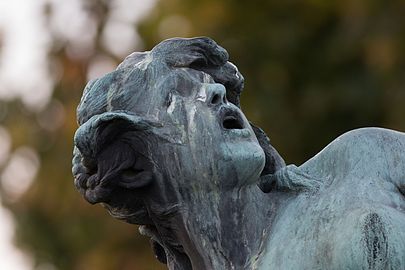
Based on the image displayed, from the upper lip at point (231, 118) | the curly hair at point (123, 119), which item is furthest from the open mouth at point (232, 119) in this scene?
the curly hair at point (123, 119)

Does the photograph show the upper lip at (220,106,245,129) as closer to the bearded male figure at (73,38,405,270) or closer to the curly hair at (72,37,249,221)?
the bearded male figure at (73,38,405,270)

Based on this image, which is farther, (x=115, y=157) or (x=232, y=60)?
(x=232, y=60)

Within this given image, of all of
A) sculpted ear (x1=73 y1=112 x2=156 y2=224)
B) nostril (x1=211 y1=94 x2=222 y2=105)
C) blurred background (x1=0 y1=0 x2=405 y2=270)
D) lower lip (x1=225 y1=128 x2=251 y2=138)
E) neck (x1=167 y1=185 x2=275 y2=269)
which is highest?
nostril (x1=211 y1=94 x2=222 y2=105)

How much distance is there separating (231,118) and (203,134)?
0.30 ft

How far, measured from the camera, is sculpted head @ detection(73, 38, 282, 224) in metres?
3.11

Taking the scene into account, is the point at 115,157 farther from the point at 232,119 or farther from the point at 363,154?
the point at 363,154

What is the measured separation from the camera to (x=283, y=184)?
324 cm

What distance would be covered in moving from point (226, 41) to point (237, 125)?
793 cm

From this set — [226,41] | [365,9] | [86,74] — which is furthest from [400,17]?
[86,74]

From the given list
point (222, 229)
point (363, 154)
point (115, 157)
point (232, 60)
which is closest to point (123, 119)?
point (115, 157)

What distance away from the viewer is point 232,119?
10.4ft

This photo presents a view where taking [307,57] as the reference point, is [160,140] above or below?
above

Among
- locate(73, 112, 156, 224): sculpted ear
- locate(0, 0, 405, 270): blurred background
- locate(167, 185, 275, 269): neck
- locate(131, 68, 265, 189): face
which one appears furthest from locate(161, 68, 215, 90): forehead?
locate(0, 0, 405, 270): blurred background

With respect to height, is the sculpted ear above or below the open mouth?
below
